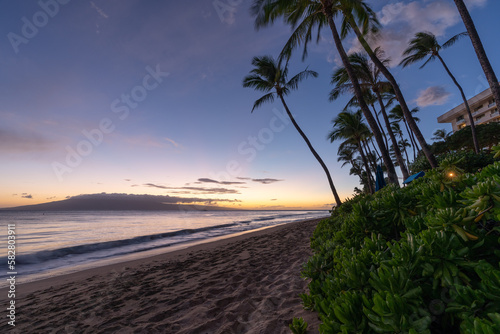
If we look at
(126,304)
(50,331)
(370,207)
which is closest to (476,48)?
(370,207)

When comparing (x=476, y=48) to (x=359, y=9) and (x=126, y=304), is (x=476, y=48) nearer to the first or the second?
(x=359, y=9)

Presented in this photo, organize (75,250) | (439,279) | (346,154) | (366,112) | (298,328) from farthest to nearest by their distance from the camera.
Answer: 1. (346,154)
2. (75,250)
3. (366,112)
4. (298,328)
5. (439,279)

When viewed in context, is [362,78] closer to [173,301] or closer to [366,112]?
[366,112]

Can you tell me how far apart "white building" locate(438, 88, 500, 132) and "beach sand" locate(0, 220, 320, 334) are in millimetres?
45348

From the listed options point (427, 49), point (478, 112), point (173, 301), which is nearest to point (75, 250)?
point (173, 301)

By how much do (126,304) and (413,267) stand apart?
4.18 metres

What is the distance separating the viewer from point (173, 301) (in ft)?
11.7

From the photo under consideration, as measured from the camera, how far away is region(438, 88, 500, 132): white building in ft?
107

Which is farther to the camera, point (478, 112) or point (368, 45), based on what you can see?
point (478, 112)

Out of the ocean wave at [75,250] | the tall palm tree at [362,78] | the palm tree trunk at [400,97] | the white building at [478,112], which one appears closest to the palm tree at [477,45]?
the palm tree trunk at [400,97]

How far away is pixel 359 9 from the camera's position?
875 centimetres

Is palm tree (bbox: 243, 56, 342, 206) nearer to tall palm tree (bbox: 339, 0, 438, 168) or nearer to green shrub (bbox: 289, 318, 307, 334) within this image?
tall palm tree (bbox: 339, 0, 438, 168)

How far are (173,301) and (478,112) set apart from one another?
167 feet

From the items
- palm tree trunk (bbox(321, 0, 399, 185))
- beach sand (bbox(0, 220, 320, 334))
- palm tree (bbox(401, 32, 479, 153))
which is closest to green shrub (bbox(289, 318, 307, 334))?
beach sand (bbox(0, 220, 320, 334))
